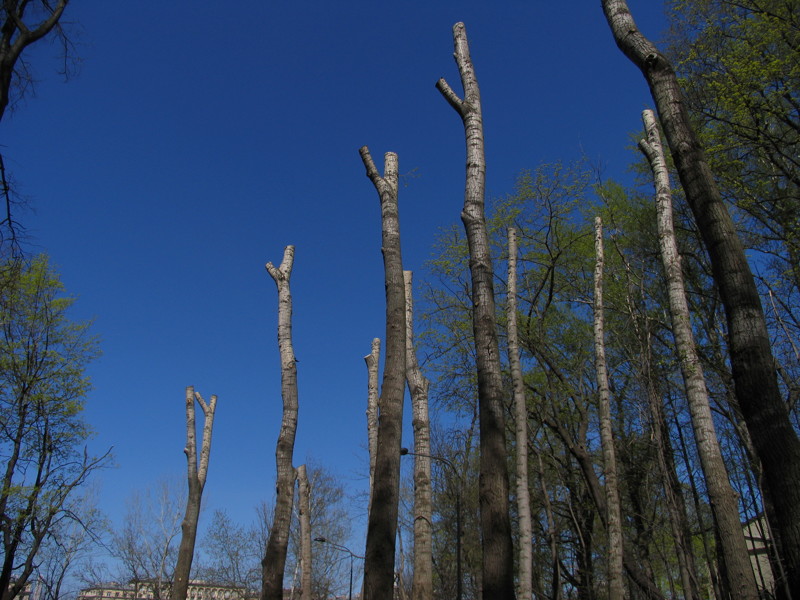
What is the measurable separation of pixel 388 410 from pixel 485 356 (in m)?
1.51

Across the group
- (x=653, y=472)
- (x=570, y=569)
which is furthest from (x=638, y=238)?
(x=570, y=569)

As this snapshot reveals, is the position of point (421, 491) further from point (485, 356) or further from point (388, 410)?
point (485, 356)

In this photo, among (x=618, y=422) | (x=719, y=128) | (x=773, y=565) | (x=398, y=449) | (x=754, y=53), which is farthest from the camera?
(x=618, y=422)

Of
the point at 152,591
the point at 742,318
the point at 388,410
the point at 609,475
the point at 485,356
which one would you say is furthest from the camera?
the point at 152,591

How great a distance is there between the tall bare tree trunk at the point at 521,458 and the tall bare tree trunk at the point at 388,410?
378cm

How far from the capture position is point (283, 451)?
10.7 m

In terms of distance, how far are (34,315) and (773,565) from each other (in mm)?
20267

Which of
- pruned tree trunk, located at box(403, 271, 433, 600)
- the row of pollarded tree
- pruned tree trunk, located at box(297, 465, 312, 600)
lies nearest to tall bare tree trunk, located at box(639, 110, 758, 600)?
the row of pollarded tree

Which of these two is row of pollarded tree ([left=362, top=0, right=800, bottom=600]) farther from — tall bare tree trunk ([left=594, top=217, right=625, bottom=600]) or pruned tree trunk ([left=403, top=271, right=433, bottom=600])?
pruned tree trunk ([left=403, top=271, right=433, bottom=600])

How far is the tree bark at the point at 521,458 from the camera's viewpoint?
957cm

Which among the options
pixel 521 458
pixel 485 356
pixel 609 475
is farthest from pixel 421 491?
pixel 609 475

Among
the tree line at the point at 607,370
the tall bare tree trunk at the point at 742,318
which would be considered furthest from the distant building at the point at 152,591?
the tall bare tree trunk at the point at 742,318

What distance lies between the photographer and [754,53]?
499 inches

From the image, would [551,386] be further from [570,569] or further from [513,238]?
[570,569]
